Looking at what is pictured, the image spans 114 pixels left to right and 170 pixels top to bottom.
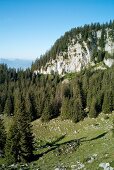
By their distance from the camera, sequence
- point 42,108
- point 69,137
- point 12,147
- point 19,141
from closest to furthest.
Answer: point 12,147, point 19,141, point 69,137, point 42,108

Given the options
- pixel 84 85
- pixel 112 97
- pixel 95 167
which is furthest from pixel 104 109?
pixel 95 167

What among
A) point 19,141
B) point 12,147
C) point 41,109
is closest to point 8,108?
point 41,109

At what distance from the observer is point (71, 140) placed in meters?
72.1

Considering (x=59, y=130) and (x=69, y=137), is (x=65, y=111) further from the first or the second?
(x=69, y=137)

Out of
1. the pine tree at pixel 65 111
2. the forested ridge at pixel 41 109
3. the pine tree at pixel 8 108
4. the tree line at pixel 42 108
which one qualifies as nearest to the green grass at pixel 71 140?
the pine tree at pixel 65 111

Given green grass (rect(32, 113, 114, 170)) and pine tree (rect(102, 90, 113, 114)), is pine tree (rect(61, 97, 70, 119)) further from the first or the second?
pine tree (rect(102, 90, 113, 114))

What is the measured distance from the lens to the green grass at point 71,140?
46903 mm

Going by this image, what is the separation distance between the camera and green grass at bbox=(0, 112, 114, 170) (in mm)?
46903

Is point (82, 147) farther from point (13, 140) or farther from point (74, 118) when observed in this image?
point (74, 118)

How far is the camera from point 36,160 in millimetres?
53781

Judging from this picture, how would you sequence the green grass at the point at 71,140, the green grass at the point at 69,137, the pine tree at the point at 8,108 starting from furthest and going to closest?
the pine tree at the point at 8,108, the green grass at the point at 69,137, the green grass at the point at 71,140

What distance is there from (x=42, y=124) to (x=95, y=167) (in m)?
74.9

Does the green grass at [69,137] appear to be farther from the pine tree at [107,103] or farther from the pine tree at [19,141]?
the pine tree at [107,103]

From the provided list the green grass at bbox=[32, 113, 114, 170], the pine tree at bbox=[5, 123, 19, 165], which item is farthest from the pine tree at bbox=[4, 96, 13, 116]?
the pine tree at bbox=[5, 123, 19, 165]
